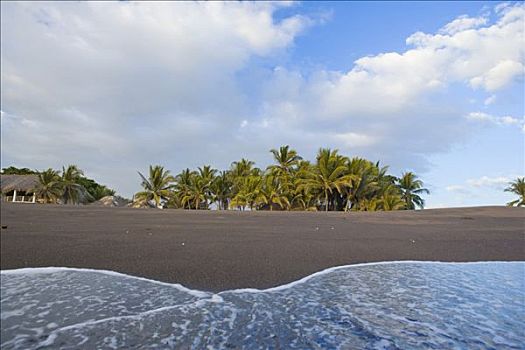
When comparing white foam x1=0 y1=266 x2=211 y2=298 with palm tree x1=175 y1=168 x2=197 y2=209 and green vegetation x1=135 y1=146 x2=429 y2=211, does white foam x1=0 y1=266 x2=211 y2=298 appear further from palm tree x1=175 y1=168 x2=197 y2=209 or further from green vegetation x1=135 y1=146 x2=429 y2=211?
palm tree x1=175 y1=168 x2=197 y2=209

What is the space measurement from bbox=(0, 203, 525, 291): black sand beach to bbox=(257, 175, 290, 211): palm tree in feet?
51.1

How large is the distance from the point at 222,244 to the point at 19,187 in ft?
74.2

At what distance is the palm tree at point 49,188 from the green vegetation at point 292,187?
Answer: 19.1 feet

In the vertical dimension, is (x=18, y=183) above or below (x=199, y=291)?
above

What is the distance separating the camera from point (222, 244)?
4395 millimetres

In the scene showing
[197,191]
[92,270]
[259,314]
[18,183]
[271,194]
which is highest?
[18,183]

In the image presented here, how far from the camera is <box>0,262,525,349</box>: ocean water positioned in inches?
59.7

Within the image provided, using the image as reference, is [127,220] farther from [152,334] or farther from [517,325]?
[517,325]

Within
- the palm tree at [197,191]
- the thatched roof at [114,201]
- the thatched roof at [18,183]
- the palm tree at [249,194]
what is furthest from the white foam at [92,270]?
the palm tree at [197,191]

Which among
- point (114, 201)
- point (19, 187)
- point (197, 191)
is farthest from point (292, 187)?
point (19, 187)

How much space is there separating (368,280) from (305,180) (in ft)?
63.8

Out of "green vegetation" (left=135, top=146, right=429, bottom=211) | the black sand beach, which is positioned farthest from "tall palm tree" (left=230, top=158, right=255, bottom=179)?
the black sand beach

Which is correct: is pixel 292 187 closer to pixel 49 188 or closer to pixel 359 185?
pixel 359 185

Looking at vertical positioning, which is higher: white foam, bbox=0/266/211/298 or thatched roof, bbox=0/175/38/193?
thatched roof, bbox=0/175/38/193
